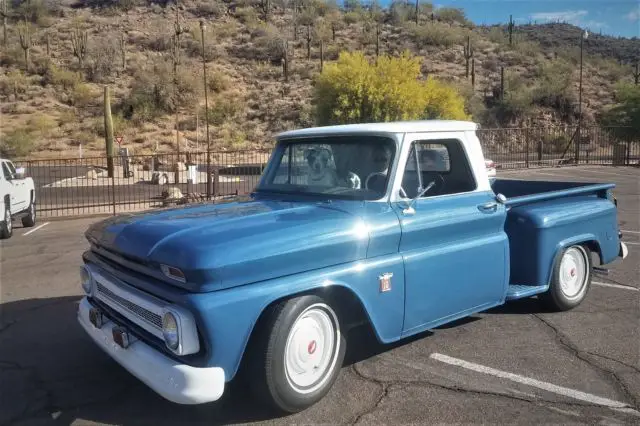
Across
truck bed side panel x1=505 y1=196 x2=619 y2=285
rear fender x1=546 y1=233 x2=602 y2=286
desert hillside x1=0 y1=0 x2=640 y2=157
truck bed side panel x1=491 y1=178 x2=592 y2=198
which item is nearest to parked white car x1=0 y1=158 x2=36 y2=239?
truck bed side panel x1=491 y1=178 x2=592 y2=198

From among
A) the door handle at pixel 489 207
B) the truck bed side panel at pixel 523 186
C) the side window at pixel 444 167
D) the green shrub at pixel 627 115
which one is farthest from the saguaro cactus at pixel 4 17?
the door handle at pixel 489 207

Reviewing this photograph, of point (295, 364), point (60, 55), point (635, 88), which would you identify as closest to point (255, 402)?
point (295, 364)

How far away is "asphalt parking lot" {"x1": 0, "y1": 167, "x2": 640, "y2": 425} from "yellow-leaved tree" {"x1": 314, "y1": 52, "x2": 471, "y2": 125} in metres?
23.4

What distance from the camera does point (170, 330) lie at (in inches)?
130

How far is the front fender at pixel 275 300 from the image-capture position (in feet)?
10.6

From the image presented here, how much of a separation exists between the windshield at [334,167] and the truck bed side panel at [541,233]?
1.62m

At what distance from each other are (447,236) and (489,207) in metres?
0.55

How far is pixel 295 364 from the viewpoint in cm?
371

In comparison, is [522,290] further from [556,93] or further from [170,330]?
[556,93]

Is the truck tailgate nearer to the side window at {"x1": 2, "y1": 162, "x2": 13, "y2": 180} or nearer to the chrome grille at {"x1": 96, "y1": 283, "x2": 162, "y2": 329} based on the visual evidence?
the chrome grille at {"x1": 96, "y1": 283, "x2": 162, "y2": 329}

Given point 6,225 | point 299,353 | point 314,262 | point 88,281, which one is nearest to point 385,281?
point 314,262

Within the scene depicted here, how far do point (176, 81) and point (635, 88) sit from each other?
32.6 meters

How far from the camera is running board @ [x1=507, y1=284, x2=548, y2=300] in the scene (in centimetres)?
505

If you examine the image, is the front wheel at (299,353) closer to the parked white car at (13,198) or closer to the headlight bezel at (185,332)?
the headlight bezel at (185,332)
